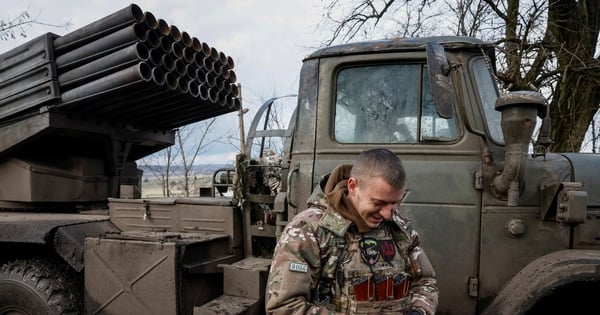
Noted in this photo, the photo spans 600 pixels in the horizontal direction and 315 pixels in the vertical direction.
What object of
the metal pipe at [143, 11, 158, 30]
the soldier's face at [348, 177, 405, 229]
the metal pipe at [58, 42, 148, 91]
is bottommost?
the soldier's face at [348, 177, 405, 229]

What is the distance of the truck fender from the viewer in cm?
240

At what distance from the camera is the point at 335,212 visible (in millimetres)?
1824

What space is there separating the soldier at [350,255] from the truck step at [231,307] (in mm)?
1137

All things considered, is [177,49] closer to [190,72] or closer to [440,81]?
[190,72]

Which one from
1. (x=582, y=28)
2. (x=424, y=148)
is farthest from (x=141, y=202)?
(x=582, y=28)

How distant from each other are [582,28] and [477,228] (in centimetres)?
754

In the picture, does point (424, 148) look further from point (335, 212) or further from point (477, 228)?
point (335, 212)

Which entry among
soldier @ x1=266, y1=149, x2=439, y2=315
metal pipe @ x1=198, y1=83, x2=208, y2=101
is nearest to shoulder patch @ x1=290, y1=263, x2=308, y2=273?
soldier @ x1=266, y1=149, x2=439, y2=315

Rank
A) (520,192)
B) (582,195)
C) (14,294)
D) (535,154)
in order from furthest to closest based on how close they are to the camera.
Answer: (14,294), (535,154), (520,192), (582,195)

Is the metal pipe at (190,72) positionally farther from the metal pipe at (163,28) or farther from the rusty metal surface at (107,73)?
the metal pipe at (163,28)

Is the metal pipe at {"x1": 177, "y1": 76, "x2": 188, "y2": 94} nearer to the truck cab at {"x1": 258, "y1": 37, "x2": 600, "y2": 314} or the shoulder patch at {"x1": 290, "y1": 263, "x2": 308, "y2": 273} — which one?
the truck cab at {"x1": 258, "y1": 37, "x2": 600, "y2": 314}

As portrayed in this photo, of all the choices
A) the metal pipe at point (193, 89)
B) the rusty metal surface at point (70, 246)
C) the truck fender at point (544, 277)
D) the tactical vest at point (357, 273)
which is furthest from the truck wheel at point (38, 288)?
the truck fender at point (544, 277)

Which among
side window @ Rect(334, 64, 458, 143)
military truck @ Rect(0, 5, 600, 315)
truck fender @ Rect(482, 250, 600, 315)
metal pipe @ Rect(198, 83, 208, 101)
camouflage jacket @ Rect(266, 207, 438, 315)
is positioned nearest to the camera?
camouflage jacket @ Rect(266, 207, 438, 315)

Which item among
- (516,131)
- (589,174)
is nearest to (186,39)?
(516,131)
